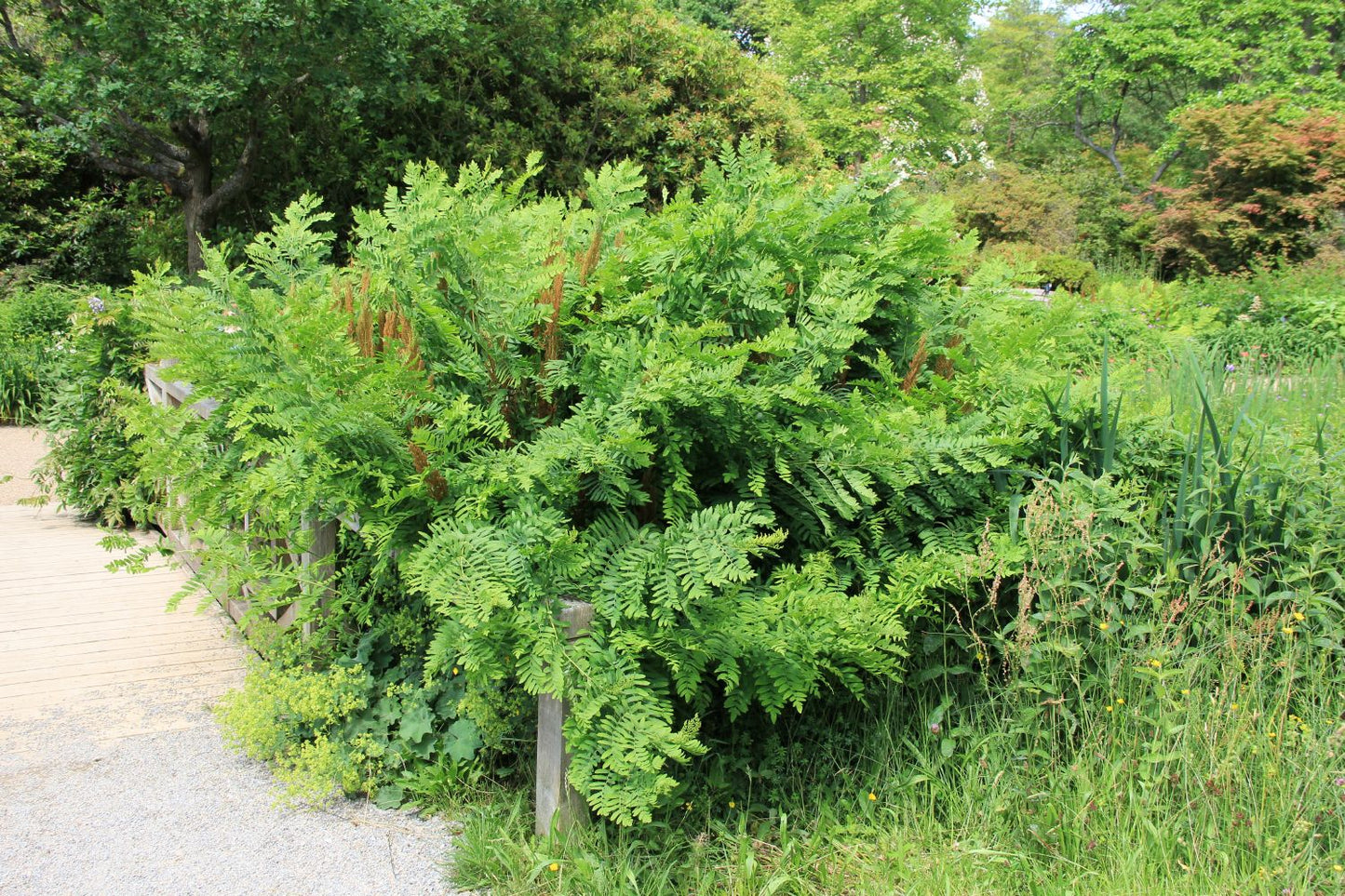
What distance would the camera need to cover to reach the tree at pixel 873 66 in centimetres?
2723

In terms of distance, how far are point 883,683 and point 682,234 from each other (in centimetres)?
149

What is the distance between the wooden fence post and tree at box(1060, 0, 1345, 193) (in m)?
24.3

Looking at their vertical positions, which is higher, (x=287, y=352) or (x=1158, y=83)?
(x=1158, y=83)

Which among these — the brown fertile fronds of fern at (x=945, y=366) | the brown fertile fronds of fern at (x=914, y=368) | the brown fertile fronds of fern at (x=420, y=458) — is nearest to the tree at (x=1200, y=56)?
the brown fertile fronds of fern at (x=945, y=366)

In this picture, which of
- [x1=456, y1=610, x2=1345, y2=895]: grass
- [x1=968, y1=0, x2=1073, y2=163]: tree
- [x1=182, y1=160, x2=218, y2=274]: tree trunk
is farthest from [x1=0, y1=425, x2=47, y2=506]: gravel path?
[x1=968, y1=0, x2=1073, y2=163]: tree

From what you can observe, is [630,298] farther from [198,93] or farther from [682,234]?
[198,93]

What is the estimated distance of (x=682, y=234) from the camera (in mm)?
2838

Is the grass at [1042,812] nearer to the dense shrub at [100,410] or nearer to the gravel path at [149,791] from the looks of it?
the gravel path at [149,791]

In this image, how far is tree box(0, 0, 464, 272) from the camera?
26.1 feet

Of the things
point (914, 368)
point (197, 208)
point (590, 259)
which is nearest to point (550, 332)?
point (590, 259)

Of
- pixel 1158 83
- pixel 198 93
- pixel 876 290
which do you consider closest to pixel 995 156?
pixel 1158 83

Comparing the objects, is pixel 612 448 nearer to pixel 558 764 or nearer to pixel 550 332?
pixel 550 332

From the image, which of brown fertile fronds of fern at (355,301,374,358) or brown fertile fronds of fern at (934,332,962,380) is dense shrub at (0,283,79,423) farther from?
brown fertile fronds of fern at (934,332,962,380)

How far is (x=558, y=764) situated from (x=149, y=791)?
1.49 metres
